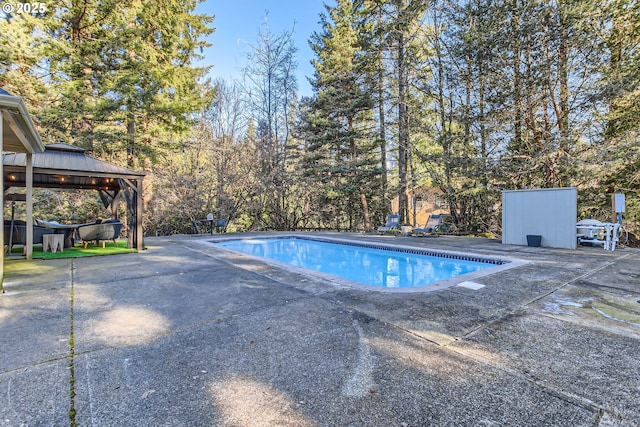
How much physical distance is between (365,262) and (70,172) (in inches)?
303

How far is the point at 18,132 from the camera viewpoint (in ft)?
16.1

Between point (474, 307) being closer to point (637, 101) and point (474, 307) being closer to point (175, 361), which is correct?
point (175, 361)

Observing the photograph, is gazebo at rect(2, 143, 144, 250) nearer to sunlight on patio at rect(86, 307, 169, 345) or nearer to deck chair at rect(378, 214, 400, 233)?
sunlight on patio at rect(86, 307, 169, 345)

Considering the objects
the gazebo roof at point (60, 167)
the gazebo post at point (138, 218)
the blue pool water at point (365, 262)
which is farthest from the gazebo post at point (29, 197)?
the blue pool water at point (365, 262)

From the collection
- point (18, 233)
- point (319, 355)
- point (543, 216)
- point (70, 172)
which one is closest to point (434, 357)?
point (319, 355)

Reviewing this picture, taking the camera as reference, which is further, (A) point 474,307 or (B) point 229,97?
(B) point 229,97

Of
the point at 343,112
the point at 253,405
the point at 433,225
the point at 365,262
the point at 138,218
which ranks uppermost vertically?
the point at 343,112

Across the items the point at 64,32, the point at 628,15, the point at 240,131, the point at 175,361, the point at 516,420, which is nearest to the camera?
the point at 516,420

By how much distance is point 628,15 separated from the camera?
8773 mm

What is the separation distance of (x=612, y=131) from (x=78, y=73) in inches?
757

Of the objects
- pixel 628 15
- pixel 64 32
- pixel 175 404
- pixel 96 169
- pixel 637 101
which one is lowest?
pixel 175 404

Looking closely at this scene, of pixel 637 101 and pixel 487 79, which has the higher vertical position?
pixel 487 79

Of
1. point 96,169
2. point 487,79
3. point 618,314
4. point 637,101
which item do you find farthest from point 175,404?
point 637,101

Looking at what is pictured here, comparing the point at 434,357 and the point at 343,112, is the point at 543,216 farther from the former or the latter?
the point at 343,112
